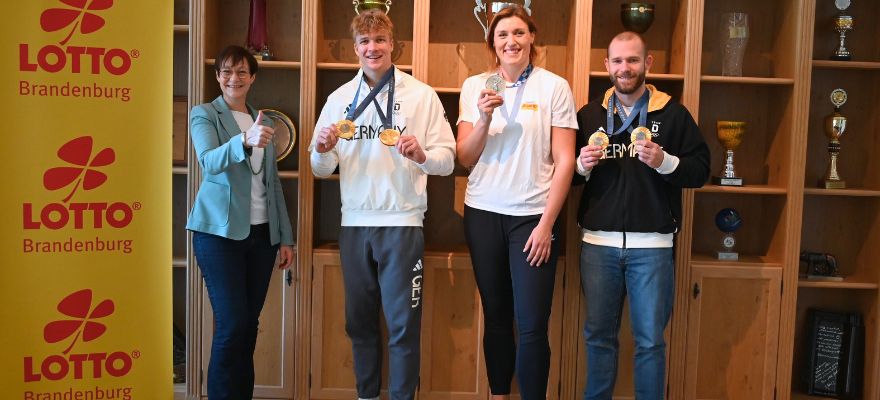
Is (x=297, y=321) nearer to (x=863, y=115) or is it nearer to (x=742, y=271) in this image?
(x=742, y=271)

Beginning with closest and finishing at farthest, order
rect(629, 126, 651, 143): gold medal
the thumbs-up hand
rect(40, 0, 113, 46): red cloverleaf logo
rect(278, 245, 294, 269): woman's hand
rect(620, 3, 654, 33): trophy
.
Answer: rect(40, 0, 113, 46): red cloverleaf logo, the thumbs-up hand, rect(629, 126, 651, 143): gold medal, rect(278, 245, 294, 269): woman's hand, rect(620, 3, 654, 33): trophy

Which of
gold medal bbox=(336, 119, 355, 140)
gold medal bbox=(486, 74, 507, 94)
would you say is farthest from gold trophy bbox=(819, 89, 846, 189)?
gold medal bbox=(336, 119, 355, 140)

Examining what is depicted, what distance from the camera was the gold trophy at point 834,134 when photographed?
3.55m

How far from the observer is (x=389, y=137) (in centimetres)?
288

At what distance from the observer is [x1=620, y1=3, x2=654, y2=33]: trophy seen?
3.45 meters

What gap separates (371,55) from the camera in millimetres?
2902

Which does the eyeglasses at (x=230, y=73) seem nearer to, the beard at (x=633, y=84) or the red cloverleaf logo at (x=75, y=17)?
the red cloverleaf logo at (x=75, y=17)

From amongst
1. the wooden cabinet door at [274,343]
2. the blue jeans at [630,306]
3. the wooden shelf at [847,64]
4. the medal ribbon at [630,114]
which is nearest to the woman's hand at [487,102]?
the medal ribbon at [630,114]

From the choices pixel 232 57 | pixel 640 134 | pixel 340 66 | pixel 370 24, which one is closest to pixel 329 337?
pixel 340 66

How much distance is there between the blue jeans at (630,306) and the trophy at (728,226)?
0.72 m

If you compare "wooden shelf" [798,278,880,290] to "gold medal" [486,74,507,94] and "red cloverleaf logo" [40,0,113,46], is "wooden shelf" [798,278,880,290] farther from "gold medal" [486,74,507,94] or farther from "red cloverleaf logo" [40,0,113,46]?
"red cloverleaf logo" [40,0,113,46]

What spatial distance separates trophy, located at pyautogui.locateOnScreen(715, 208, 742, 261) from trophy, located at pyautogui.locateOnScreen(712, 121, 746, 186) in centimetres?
17

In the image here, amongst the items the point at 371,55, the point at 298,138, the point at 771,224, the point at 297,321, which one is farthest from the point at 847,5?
the point at 297,321

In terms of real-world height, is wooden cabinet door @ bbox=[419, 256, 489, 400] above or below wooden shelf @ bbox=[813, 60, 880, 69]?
below
